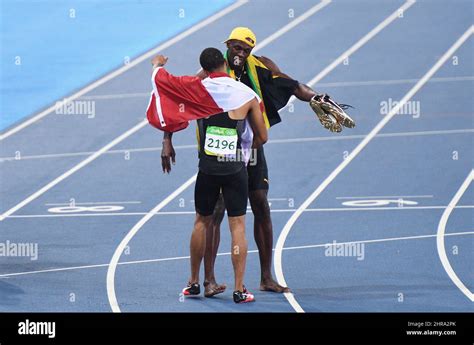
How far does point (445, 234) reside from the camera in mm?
14289

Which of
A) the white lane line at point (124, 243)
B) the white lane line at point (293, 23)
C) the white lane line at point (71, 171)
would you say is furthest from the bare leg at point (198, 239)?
the white lane line at point (293, 23)

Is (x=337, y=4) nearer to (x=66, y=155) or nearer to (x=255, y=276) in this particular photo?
(x=66, y=155)

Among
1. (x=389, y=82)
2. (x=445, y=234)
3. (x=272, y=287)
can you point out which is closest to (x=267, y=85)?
(x=272, y=287)

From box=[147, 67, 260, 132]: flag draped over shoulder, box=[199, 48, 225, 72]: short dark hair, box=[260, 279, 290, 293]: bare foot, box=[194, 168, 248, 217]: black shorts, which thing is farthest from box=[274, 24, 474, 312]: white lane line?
box=[199, 48, 225, 72]: short dark hair

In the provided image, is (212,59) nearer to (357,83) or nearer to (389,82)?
(357,83)

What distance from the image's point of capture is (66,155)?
18.2m

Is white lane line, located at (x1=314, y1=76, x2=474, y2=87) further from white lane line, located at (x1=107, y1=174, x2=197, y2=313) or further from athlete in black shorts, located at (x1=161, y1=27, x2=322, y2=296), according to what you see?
athlete in black shorts, located at (x1=161, y1=27, x2=322, y2=296)

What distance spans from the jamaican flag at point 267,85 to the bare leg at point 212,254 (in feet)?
2.96

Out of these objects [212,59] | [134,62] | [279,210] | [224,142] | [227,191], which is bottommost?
[279,210]

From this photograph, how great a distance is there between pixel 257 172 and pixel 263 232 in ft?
1.81

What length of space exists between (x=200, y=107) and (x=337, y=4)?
15.2 metres

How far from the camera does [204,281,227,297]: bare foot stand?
1177 cm
